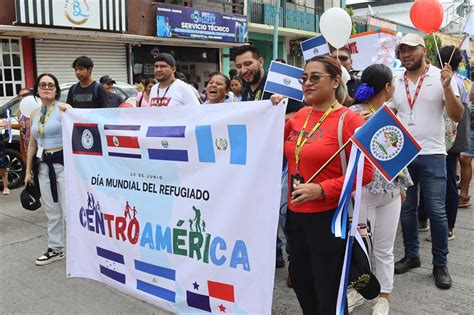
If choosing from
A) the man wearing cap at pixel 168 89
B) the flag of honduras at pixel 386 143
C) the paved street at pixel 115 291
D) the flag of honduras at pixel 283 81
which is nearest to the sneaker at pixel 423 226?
the paved street at pixel 115 291

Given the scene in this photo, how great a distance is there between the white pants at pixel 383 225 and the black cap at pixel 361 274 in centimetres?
72

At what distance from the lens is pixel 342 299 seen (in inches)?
95.7

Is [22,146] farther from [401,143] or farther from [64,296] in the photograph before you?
[401,143]

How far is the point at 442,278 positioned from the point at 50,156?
363cm

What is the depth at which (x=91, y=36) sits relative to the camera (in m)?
14.5

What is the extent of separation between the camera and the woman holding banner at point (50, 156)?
4367 mm

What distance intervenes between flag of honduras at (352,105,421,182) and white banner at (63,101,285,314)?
0.48 m

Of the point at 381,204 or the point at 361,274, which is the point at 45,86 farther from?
the point at 361,274

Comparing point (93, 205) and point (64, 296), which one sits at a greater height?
point (93, 205)

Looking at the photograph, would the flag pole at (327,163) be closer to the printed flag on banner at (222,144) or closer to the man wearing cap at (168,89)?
the printed flag on banner at (222,144)

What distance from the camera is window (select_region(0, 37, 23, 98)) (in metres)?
13.1

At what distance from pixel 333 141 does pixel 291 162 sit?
0.30 meters

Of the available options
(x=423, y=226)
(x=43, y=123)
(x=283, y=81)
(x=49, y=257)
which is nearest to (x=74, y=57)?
(x=43, y=123)

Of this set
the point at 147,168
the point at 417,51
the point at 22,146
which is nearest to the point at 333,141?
the point at 147,168
